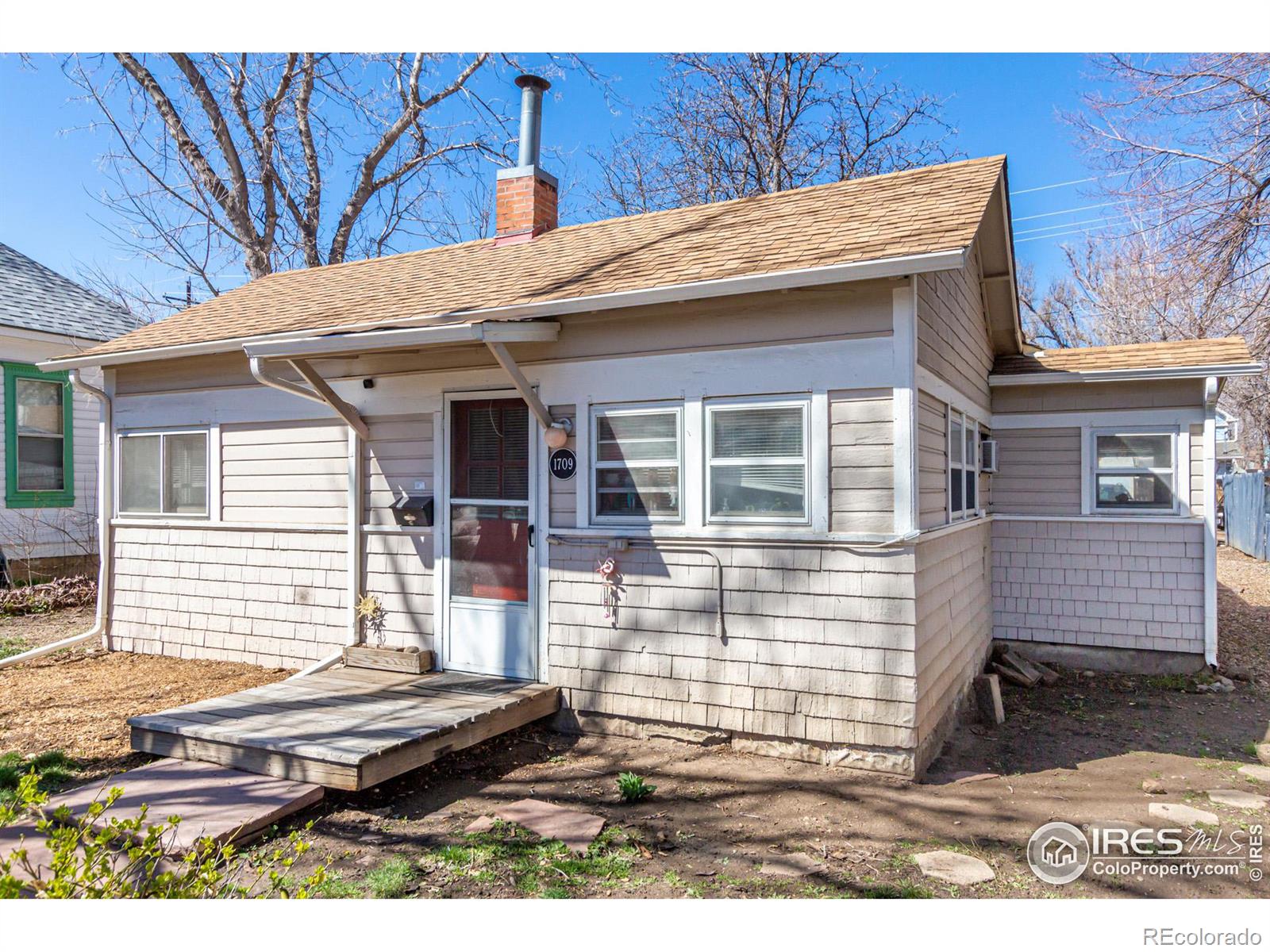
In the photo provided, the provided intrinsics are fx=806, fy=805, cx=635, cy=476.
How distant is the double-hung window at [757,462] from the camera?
4.93 metres

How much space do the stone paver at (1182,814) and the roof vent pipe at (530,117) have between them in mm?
7357

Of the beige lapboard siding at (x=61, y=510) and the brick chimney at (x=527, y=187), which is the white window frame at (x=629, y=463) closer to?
the brick chimney at (x=527, y=187)

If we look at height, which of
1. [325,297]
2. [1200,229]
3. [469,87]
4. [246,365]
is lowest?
[246,365]

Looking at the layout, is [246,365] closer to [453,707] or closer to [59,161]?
[453,707]

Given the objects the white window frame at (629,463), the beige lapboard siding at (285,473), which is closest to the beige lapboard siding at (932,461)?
the white window frame at (629,463)

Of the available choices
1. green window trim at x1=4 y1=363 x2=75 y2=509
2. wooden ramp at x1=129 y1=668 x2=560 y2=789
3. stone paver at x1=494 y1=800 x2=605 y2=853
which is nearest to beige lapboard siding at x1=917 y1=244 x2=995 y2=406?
stone paver at x1=494 y1=800 x2=605 y2=853

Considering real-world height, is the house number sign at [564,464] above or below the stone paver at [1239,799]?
above

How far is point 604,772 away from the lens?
493 cm

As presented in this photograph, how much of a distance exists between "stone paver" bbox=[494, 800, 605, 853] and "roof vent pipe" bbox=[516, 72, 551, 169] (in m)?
6.26

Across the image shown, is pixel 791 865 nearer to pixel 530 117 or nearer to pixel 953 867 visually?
pixel 953 867

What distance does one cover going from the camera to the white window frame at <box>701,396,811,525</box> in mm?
4891

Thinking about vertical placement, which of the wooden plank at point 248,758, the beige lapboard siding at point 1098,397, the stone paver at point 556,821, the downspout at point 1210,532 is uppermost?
the beige lapboard siding at point 1098,397
